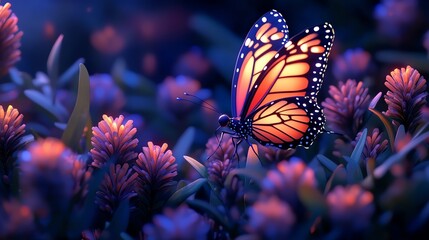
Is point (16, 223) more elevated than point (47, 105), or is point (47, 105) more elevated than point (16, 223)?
point (47, 105)

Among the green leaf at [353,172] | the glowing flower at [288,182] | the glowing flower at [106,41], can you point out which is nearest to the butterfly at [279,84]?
the green leaf at [353,172]

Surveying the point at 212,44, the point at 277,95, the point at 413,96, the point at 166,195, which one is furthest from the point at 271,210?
the point at 212,44

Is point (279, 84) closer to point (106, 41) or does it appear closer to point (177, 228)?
point (177, 228)

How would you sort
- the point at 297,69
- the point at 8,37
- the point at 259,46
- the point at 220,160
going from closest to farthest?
the point at 220,160 < the point at 8,37 < the point at 297,69 < the point at 259,46

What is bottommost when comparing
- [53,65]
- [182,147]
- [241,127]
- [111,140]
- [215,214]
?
[215,214]

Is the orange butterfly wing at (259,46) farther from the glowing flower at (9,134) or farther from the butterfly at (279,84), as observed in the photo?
the glowing flower at (9,134)

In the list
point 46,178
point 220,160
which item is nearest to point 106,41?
point 220,160

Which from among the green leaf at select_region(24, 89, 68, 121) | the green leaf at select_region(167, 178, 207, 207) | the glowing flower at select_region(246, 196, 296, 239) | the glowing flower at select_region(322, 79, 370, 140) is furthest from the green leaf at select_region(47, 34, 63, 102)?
the glowing flower at select_region(246, 196, 296, 239)
